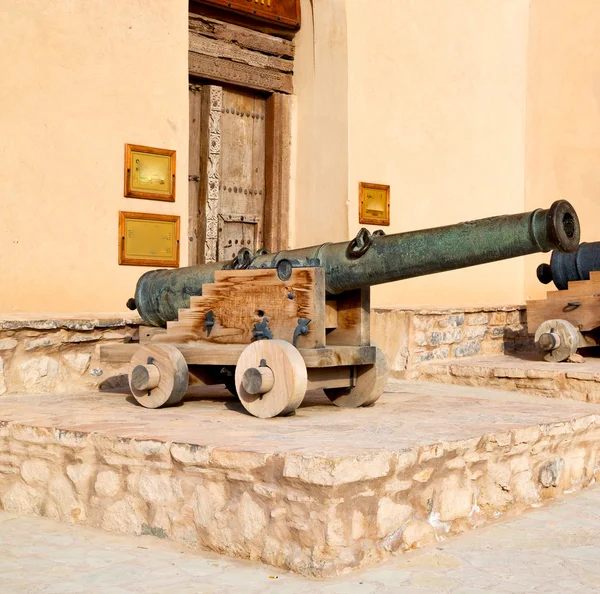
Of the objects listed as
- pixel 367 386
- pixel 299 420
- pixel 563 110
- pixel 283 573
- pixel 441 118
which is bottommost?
pixel 283 573

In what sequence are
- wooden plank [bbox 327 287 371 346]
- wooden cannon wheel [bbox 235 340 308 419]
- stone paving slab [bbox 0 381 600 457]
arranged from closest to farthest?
stone paving slab [bbox 0 381 600 457] < wooden cannon wheel [bbox 235 340 308 419] < wooden plank [bbox 327 287 371 346]

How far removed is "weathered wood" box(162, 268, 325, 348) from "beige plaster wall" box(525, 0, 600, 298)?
5296mm

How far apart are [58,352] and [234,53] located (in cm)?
329

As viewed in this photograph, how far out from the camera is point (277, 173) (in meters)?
8.46

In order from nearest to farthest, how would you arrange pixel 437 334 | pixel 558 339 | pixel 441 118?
pixel 558 339 → pixel 437 334 → pixel 441 118

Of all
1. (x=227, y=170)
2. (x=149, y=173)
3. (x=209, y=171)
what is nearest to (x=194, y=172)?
(x=209, y=171)

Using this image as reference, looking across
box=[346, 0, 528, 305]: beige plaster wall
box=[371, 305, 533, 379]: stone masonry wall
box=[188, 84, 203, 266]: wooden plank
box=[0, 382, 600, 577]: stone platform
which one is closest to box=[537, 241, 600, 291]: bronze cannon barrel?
box=[371, 305, 533, 379]: stone masonry wall

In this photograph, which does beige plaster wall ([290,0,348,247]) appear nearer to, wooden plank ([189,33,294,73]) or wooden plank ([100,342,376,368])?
wooden plank ([189,33,294,73])

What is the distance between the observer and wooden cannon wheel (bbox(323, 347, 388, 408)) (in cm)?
531

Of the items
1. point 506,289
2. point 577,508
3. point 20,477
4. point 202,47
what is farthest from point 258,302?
point 506,289

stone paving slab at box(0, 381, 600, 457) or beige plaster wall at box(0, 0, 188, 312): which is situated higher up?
beige plaster wall at box(0, 0, 188, 312)

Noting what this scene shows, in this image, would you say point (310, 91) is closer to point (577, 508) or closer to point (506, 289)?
point (506, 289)

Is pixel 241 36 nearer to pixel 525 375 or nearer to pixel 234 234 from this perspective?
pixel 234 234

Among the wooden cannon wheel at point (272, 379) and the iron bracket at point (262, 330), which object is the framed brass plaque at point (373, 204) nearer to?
the iron bracket at point (262, 330)
